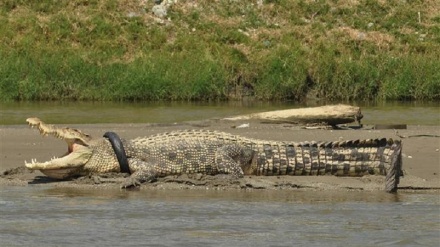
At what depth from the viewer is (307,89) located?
70.5ft

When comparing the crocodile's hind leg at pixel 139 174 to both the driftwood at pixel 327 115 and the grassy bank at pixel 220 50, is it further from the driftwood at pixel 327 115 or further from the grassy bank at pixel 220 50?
the grassy bank at pixel 220 50

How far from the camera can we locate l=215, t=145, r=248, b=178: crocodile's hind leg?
433 inches

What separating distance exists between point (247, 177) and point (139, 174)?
105 cm

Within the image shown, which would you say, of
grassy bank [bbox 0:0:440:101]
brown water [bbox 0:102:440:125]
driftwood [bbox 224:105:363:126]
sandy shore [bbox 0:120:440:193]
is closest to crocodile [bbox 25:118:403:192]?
sandy shore [bbox 0:120:440:193]

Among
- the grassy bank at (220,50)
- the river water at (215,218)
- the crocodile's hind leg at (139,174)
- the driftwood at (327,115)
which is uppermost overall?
the grassy bank at (220,50)

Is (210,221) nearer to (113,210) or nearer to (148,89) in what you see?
(113,210)

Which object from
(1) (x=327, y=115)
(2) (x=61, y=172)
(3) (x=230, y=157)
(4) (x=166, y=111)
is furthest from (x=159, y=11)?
(2) (x=61, y=172)

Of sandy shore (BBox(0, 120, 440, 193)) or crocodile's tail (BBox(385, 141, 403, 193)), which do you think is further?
sandy shore (BBox(0, 120, 440, 193))

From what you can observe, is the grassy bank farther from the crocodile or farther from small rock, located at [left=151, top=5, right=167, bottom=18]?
the crocodile

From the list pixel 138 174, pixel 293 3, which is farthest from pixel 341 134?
pixel 293 3

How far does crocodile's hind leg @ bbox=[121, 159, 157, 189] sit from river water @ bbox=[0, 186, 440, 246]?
7.9 inches

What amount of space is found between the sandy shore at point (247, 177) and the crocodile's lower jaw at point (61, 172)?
0.23 ft

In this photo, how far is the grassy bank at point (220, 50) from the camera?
2097cm

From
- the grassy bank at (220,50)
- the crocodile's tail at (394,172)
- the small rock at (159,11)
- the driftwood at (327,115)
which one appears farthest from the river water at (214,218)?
the small rock at (159,11)
